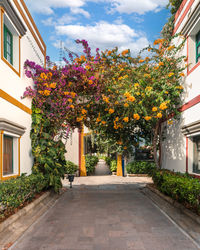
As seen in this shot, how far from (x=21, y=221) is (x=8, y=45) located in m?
4.63

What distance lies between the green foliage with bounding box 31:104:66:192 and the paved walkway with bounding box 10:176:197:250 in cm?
137

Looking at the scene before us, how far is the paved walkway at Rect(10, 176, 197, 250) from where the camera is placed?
14.6 ft

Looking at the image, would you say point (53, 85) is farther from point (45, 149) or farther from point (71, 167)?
point (71, 167)

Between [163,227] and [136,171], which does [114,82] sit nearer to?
[163,227]

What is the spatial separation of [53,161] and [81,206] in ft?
6.23

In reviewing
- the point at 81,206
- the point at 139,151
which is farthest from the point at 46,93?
the point at 139,151

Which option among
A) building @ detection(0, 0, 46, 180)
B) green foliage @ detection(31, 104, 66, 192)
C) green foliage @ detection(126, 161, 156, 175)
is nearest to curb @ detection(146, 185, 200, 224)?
green foliage @ detection(31, 104, 66, 192)

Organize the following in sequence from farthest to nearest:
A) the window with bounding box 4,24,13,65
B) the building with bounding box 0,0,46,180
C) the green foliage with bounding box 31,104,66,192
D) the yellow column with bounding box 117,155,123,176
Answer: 1. the yellow column with bounding box 117,155,123,176
2. the green foliage with bounding box 31,104,66,192
3. the window with bounding box 4,24,13,65
4. the building with bounding box 0,0,46,180

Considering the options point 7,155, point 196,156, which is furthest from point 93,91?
point 196,156

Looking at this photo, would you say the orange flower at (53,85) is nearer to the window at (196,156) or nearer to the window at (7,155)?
the window at (7,155)

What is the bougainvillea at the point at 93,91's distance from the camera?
325 inches

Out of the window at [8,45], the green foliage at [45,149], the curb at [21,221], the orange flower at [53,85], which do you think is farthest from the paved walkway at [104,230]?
the window at [8,45]

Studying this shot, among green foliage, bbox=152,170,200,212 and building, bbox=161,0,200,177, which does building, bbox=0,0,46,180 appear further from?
building, bbox=161,0,200,177

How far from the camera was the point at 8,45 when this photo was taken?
6816 millimetres
